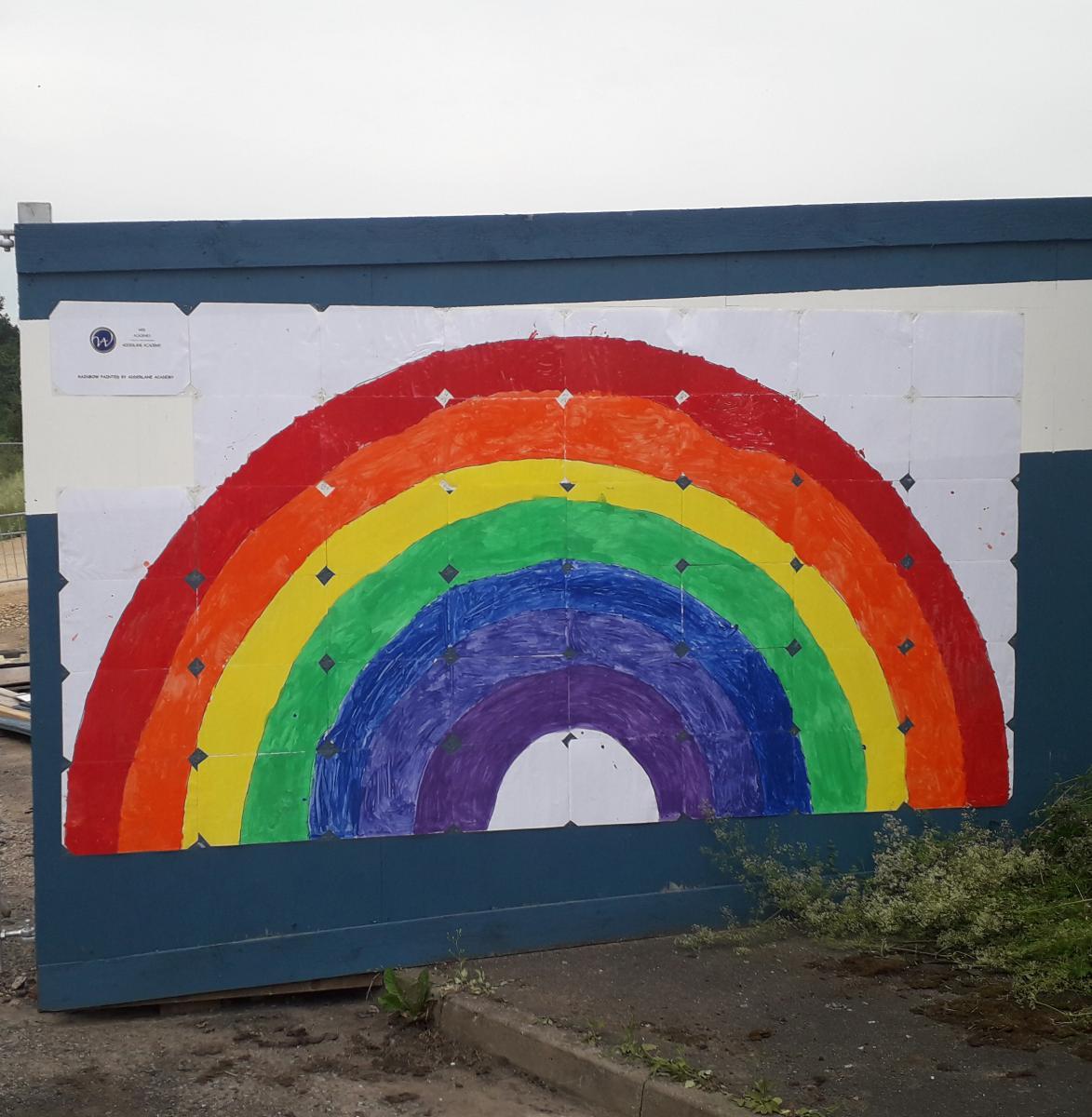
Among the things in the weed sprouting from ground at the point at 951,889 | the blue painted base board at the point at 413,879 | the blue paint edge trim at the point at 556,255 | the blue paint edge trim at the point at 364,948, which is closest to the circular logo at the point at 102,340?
the blue paint edge trim at the point at 556,255

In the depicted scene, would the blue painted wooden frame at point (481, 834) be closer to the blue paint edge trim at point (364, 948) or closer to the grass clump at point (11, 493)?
the blue paint edge trim at point (364, 948)

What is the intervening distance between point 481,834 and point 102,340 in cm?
270

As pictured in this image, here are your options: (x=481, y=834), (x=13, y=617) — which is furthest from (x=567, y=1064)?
(x=13, y=617)

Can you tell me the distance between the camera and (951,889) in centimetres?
535

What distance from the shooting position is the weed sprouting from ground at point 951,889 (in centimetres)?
515

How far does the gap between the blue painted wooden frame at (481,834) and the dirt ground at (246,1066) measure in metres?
0.17

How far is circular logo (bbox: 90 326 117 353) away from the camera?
508 cm

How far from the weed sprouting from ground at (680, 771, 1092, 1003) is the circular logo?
11.3 ft

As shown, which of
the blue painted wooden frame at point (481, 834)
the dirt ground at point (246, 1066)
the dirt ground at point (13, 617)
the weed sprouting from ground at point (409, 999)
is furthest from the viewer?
the dirt ground at point (13, 617)

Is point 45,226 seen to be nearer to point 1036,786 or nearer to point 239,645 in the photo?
point 239,645

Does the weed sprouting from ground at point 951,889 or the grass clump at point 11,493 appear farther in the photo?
the grass clump at point 11,493

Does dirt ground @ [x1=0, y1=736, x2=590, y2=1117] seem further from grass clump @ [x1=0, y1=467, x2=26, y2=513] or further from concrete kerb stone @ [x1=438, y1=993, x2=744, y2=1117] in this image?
grass clump @ [x1=0, y1=467, x2=26, y2=513]

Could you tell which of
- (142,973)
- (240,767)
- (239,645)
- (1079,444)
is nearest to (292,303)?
(239,645)

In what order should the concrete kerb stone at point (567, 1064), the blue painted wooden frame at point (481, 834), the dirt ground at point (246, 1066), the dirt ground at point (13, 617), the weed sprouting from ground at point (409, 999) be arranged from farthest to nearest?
the dirt ground at point (13, 617)
the blue painted wooden frame at point (481, 834)
the weed sprouting from ground at point (409, 999)
the dirt ground at point (246, 1066)
the concrete kerb stone at point (567, 1064)
